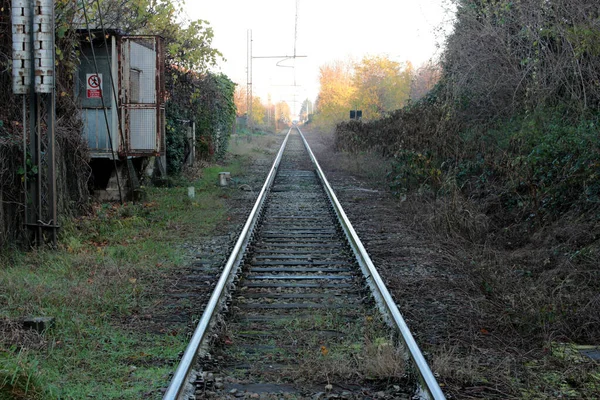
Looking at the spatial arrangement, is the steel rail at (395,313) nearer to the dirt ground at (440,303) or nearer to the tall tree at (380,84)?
the dirt ground at (440,303)

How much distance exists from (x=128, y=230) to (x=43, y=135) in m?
2.11

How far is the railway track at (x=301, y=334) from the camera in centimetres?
435

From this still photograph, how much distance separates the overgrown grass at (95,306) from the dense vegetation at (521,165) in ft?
9.70

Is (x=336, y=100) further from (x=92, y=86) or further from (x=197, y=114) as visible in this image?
(x=92, y=86)

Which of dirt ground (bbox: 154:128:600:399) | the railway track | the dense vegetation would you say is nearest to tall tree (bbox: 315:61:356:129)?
the dense vegetation

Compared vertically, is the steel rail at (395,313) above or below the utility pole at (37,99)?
below

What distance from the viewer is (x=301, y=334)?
5.47 m

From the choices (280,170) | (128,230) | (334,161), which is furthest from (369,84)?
(128,230)

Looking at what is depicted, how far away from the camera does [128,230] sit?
10.2 m

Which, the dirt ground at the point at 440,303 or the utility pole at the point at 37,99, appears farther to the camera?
the utility pole at the point at 37,99

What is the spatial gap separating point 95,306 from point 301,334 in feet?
7.01

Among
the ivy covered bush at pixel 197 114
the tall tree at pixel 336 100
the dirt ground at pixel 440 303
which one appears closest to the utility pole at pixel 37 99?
the dirt ground at pixel 440 303

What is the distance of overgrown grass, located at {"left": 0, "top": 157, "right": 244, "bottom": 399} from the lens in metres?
4.39

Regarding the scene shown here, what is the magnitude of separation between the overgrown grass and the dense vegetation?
9.70 ft
